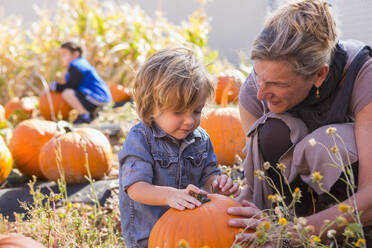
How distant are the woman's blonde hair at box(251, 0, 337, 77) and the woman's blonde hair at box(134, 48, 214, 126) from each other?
0.94 ft

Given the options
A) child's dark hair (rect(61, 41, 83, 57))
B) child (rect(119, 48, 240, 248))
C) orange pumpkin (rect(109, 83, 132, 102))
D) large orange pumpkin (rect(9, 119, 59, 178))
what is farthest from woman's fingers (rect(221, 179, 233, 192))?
orange pumpkin (rect(109, 83, 132, 102))

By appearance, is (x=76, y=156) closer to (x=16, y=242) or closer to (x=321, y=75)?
(x=16, y=242)

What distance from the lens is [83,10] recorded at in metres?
8.20

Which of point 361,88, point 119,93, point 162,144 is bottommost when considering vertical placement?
point 119,93

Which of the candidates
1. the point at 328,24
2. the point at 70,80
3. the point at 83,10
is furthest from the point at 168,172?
the point at 83,10

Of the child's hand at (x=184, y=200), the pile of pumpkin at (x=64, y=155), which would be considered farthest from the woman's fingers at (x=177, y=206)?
the pile of pumpkin at (x=64, y=155)

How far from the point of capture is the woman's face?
6.27 feet

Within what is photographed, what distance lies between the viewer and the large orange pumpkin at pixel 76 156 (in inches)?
147

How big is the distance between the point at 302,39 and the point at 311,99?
1.10ft

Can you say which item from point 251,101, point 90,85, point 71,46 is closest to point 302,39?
point 251,101

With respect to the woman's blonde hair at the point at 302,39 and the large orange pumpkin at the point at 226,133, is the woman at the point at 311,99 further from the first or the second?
the large orange pumpkin at the point at 226,133

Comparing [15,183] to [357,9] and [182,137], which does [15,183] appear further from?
[357,9]

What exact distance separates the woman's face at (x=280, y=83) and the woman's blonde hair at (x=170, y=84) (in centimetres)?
27

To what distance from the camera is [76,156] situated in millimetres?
3736
